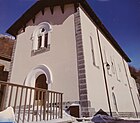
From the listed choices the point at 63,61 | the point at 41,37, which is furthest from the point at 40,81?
the point at 41,37

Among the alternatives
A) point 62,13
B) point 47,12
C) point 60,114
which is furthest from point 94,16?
point 60,114

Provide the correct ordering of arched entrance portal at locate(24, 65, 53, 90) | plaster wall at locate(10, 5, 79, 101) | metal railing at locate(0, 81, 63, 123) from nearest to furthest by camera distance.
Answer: metal railing at locate(0, 81, 63, 123) < plaster wall at locate(10, 5, 79, 101) < arched entrance portal at locate(24, 65, 53, 90)

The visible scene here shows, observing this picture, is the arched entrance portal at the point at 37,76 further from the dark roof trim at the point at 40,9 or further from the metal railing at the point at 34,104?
the dark roof trim at the point at 40,9

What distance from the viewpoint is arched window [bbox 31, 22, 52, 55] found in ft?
29.7

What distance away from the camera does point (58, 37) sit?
8539mm

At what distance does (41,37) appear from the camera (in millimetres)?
9484

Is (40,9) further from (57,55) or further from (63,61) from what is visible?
(63,61)

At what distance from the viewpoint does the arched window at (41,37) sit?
906 cm

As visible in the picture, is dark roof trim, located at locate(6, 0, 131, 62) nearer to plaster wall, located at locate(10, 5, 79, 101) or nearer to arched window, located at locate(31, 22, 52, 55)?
plaster wall, located at locate(10, 5, 79, 101)

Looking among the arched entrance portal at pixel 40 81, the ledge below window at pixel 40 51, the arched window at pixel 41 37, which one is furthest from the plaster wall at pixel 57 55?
the arched entrance portal at pixel 40 81

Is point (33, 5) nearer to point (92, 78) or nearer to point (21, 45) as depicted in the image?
point (21, 45)

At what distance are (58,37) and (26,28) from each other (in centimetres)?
365

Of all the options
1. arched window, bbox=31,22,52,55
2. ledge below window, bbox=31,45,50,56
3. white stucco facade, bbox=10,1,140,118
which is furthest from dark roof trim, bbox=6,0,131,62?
ledge below window, bbox=31,45,50,56

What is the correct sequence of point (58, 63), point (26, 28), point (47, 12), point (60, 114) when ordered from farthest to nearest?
1. point (26, 28)
2. point (47, 12)
3. point (58, 63)
4. point (60, 114)
